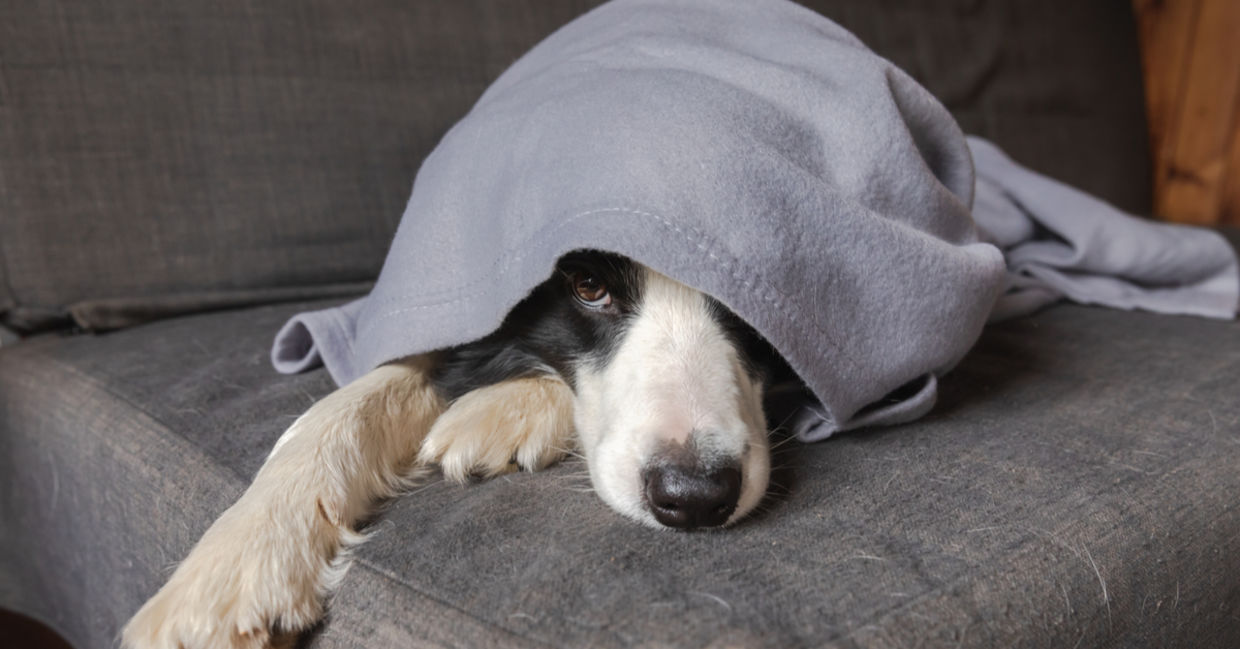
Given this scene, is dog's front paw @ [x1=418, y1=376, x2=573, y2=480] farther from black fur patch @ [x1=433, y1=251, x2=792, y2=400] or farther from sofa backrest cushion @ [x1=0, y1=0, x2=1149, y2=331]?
sofa backrest cushion @ [x1=0, y1=0, x2=1149, y2=331]

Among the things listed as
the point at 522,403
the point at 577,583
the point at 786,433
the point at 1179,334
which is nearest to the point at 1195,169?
the point at 1179,334

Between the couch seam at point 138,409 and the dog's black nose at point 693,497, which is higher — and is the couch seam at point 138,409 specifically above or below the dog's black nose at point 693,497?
below

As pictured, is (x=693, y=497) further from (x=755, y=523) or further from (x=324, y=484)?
(x=324, y=484)

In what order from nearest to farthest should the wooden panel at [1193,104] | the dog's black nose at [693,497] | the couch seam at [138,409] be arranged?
the dog's black nose at [693,497] → the couch seam at [138,409] → the wooden panel at [1193,104]

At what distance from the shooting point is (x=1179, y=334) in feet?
4.99

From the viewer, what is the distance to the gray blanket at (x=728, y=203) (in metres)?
0.89

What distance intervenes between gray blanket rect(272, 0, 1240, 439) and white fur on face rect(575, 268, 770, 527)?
8 centimetres

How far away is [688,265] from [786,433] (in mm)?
323

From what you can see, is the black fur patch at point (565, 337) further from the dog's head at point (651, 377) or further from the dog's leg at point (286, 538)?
the dog's leg at point (286, 538)

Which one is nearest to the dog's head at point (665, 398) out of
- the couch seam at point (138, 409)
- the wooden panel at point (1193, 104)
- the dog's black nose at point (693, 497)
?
the dog's black nose at point (693, 497)

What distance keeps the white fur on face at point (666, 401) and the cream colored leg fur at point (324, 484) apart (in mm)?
84

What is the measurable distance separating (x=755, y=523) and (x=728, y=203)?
1.02 ft

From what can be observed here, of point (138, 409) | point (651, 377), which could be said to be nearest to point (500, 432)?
point (651, 377)

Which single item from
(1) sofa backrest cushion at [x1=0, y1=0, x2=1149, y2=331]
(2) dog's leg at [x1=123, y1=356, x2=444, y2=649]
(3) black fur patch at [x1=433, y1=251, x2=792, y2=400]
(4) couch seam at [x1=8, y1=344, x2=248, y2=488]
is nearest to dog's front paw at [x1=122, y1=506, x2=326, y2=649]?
(2) dog's leg at [x1=123, y1=356, x2=444, y2=649]
